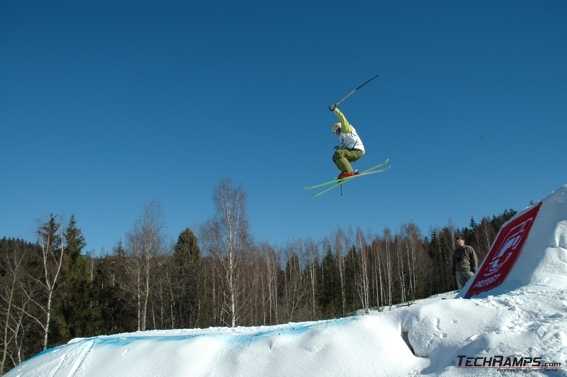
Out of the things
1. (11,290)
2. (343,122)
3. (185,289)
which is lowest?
(185,289)

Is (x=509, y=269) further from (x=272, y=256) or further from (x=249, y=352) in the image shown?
(x=272, y=256)

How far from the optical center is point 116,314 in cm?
2822

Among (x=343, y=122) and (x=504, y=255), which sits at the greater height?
(x=343, y=122)

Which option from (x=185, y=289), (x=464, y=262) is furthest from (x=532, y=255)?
(x=185, y=289)

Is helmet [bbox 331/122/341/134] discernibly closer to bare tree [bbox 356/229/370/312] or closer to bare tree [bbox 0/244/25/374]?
bare tree [bbox 0/244/25/374]

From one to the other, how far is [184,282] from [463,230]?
32.3 m

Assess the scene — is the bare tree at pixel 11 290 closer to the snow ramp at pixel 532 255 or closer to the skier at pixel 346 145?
the skier at pixel 346 145

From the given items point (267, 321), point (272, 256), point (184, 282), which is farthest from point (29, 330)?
point (272, 256)

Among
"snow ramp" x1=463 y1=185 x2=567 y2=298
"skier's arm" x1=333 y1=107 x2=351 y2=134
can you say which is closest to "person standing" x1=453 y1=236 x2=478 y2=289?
"snow ramp" x1=463 y1=185 x2=567 y2=298

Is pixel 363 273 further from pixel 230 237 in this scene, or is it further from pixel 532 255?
pixel 532 255

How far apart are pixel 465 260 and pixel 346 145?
136 inches

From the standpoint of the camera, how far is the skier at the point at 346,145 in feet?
32.3

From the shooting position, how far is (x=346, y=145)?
997 centimetres

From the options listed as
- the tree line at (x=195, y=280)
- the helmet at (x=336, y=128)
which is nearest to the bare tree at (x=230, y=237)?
the tree line at (x=195, y=280)
